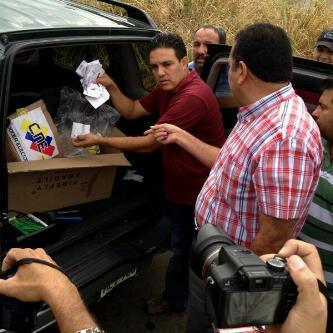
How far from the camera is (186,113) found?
2.54 m

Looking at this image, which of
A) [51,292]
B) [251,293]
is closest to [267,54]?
[251,293]

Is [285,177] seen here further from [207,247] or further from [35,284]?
[35,284]

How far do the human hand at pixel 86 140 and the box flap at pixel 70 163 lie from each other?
0.25 feet

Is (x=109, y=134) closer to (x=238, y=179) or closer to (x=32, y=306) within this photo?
(x=238, y=179)

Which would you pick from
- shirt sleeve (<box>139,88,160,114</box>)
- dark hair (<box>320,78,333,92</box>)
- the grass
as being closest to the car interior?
shirt sleeve (<box>139,88,160,114</box>)

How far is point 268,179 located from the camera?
1.67 metres

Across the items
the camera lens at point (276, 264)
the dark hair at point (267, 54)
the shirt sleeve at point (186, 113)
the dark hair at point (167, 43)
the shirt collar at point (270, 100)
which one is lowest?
the shirt sleeve at point (186, 113)

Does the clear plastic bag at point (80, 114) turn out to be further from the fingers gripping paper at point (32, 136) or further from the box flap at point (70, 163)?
the box flap at point (70, 163)

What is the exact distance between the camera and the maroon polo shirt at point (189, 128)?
101 inches

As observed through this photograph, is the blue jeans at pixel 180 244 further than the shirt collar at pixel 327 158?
Yes

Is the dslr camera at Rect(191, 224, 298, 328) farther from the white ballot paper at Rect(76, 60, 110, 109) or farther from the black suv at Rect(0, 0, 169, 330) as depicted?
the white ballot paper at Rect(76, 60, 110, 109)

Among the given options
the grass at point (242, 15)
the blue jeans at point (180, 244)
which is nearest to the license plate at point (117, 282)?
the blue jeans at point (180, 244)

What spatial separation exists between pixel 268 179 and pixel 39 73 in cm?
234

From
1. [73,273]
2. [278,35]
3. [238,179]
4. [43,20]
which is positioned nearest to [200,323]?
[73,273]
